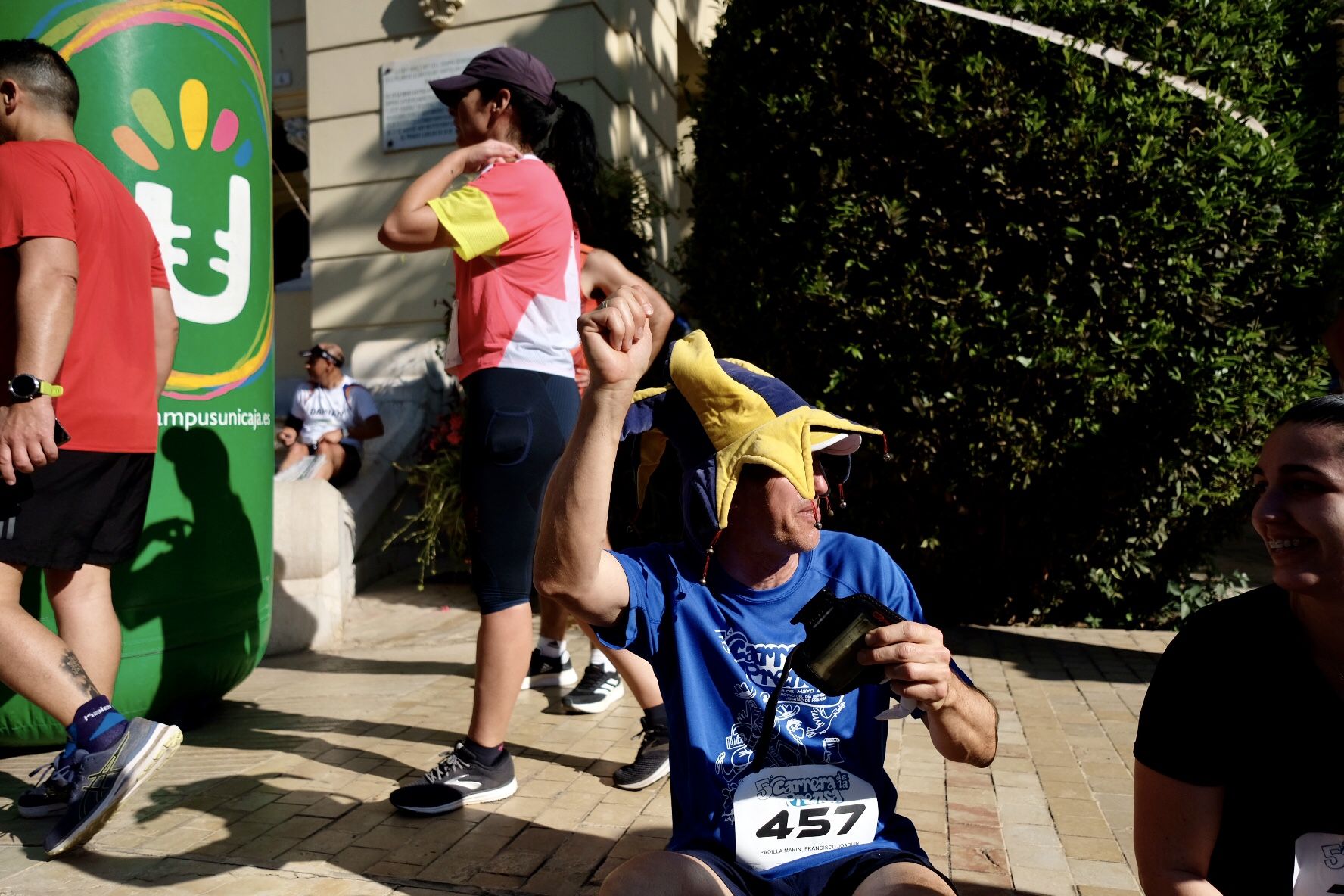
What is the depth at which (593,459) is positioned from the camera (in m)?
1.63

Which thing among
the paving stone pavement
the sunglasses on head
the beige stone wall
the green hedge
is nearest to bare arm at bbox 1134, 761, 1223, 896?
the paving stone pavement

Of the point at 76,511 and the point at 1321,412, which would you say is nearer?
the point at 1321,412

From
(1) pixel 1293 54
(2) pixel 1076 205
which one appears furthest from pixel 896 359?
(1) pixel 1293 54

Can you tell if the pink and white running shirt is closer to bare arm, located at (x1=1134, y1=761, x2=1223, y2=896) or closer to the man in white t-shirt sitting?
bare arm, located at (x1=1134, y1=761, x2=1223, y2=896)

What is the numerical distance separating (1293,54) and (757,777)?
4829mm

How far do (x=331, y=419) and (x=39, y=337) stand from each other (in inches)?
165

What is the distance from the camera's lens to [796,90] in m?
4.99

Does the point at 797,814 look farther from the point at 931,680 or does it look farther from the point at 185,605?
the point at 185,605

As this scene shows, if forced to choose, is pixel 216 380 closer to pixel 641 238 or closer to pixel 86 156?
pixel 86 156

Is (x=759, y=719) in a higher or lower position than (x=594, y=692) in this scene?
higher

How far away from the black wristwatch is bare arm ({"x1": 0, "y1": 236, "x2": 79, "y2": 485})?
14 mm

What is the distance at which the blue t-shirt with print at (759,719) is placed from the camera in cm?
174

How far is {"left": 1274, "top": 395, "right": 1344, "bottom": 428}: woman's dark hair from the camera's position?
1475mm

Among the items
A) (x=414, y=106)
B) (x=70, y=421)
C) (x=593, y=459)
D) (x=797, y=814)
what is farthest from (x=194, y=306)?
(x=414, y=106)
